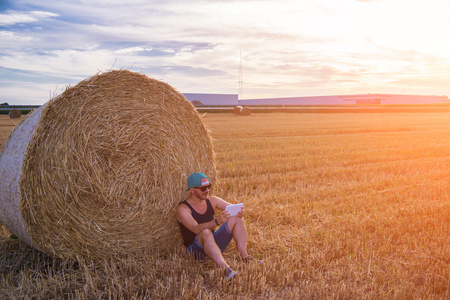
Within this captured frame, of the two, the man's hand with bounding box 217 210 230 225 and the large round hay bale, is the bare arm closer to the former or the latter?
the man's hand with bounding box 217 210 230 225

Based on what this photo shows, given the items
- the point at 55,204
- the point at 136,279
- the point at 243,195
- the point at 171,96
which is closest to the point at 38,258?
the point at 55,204

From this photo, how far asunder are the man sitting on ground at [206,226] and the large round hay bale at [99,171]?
18.7 inches

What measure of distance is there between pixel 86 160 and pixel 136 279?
4.97 feet

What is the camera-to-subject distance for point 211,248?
14.8ft

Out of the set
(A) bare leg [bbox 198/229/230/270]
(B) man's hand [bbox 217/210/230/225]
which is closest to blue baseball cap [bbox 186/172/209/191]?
(B) man's hand [bbox 217/210/230/225]

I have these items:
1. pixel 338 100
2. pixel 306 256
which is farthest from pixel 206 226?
pixel 338 100

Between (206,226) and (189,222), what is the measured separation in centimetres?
26

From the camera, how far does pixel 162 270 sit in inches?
175

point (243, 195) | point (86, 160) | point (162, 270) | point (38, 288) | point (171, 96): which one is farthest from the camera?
point (243, 195)

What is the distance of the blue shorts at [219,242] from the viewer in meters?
4.75

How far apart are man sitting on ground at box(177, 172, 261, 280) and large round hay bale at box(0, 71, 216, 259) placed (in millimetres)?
475

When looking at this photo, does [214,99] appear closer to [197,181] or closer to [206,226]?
[197,181]

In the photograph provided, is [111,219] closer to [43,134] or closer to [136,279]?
[136,279]

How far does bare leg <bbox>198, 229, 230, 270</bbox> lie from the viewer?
4.39 m
